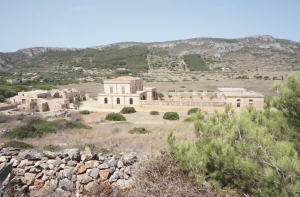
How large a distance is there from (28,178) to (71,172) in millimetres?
1203

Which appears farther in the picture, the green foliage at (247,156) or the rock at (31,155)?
the rock at (31,155)

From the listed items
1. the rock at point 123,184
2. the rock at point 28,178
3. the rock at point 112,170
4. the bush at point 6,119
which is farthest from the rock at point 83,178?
the bush at point 6,119

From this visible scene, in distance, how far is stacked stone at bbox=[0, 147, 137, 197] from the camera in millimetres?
4992

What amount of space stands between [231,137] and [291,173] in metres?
1.17

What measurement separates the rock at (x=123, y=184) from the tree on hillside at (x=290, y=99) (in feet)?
11.0

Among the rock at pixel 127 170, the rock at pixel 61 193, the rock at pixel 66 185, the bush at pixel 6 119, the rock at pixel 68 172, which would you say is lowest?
the bush at pixel 6 119

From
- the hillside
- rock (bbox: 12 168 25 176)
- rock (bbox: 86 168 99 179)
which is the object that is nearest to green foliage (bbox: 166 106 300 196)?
rock (bbox: 86 168 99 179)

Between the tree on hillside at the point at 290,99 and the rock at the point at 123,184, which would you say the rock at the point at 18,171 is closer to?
the rock at the point at 123,184

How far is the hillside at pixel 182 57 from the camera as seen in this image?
94062mm


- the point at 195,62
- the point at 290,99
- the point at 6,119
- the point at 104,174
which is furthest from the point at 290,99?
the point at 195,62

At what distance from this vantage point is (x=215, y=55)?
11038 cm

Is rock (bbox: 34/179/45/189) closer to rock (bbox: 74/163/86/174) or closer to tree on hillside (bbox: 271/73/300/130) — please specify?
rock (bbox: 74/163/86/174)

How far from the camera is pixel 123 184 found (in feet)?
15.9

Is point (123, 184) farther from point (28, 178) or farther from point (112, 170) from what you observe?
point (28, 178)
